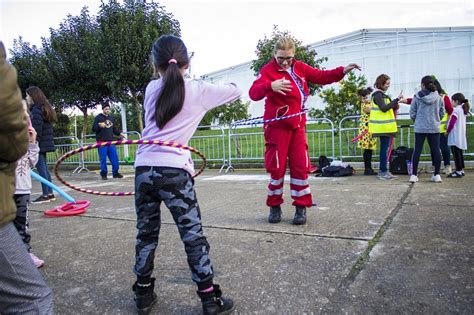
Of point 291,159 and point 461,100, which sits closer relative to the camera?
point 291,159

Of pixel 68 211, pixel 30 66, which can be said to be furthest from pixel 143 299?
pixel 30 66

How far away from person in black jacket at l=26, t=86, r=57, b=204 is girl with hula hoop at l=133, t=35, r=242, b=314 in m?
4.87

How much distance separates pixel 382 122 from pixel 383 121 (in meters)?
→ 0.03

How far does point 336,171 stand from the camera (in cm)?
837

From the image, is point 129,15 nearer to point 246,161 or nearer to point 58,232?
Result: point 246,161

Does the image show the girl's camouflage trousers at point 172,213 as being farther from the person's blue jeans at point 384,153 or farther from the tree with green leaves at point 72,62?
the tree with green leaves at point 72,62

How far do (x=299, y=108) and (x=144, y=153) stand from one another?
223 cm

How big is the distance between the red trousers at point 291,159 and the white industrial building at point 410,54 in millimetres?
23085

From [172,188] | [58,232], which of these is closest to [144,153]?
[172,188]

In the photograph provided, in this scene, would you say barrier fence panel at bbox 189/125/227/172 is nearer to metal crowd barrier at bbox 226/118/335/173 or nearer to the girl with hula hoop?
metal crowd barrier at bbox 226/118/335/173

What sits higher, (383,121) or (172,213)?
(383,121)

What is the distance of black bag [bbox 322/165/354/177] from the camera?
327 inches

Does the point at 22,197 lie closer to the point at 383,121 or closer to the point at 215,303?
the point at 215,303

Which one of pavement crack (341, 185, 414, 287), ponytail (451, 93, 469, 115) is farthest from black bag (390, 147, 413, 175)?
pavement crack (341, 185, 414, 287)
